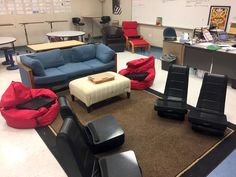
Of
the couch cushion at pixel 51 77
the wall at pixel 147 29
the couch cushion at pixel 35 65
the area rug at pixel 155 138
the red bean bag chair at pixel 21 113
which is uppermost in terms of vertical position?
the wall at pixel 147 29

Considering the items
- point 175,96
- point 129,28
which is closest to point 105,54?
point 175,96

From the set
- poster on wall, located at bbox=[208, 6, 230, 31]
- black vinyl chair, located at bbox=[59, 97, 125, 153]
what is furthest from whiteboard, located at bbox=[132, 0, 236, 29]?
black vinyl chair, located at bbox=[59, 97, 125, 153]

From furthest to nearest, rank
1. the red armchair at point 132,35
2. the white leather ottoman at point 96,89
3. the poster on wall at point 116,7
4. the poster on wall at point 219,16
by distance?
1. the poster on wall at point 116,7
2. the red armchair at point 132,35
3. the poster on wall at point 219,16
4. the white leather ottoman at point 96,89

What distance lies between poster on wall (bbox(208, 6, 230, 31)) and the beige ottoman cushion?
118 inches

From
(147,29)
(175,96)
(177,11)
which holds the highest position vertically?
(177,11)

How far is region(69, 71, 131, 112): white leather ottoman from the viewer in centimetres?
301

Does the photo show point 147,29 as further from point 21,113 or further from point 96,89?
point 21,113

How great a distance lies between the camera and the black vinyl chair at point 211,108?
2.46 m

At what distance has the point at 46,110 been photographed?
9.36ft

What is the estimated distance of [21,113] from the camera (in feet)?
9.02

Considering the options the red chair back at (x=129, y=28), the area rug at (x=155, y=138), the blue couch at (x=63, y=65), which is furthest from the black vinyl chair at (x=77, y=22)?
the area rug at (x=155, y=138)

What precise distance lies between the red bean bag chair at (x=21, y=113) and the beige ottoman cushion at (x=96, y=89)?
425mm

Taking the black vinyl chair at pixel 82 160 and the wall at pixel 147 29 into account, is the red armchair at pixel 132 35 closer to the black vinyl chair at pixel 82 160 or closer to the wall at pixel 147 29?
the wall at pixel 147 29

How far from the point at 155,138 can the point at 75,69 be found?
2.08m
